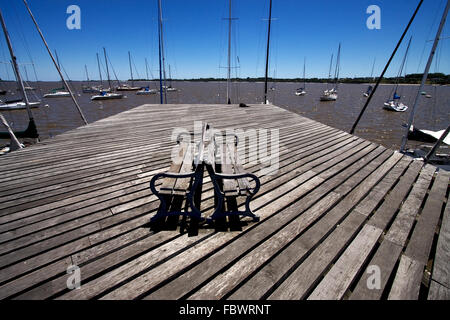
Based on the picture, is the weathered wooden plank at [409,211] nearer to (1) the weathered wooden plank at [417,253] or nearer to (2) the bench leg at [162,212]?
(1) the weathered wooden plank at [417,253]

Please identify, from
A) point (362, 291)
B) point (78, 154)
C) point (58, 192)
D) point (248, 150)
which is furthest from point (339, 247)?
point (78, 154)

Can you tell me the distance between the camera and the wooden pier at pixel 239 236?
6.07ft

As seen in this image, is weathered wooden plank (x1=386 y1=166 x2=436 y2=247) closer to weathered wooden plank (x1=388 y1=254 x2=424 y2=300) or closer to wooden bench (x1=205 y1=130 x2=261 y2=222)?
weathered wooden plank (x1=388 y1=254 x2=424 y2=300)

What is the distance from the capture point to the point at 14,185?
348cm

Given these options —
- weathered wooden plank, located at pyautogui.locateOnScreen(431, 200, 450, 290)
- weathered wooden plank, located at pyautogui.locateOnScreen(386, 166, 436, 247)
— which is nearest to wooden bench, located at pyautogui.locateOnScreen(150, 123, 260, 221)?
weathered wooden plank, located at pyautogui.locateOnScreen(386, 166, 436, 247)

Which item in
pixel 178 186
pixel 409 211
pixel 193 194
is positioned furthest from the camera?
pixel 409 211

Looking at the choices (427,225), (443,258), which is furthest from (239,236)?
(427,225)

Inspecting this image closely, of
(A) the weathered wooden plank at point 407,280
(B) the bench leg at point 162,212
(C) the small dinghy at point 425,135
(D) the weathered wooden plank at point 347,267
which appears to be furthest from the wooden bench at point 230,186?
(C) the small dinghy at point 425,135

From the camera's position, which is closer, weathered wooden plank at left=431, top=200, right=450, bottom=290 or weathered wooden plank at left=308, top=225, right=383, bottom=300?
weathered wooden plank at left=308, top=225, right=383, bottom=300

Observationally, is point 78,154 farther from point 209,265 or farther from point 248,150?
point 209,265

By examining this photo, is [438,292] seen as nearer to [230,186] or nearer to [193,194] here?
[230,186]

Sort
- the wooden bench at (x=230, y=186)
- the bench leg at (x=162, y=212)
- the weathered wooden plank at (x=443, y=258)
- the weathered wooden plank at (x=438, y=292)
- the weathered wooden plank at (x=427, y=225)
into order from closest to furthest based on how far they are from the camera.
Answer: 1. the weathered wooden plank at (x=438, y=292)
2. the weathered wooden plank at (x=443, y=258)
3. the weathered wooden plank at (x=427, y=225)
4. the wooden bench at (x=230, y=186)
5. the bench leg at (x=162, y=212)

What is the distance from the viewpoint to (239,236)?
2424mm

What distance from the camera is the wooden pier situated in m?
1.85
